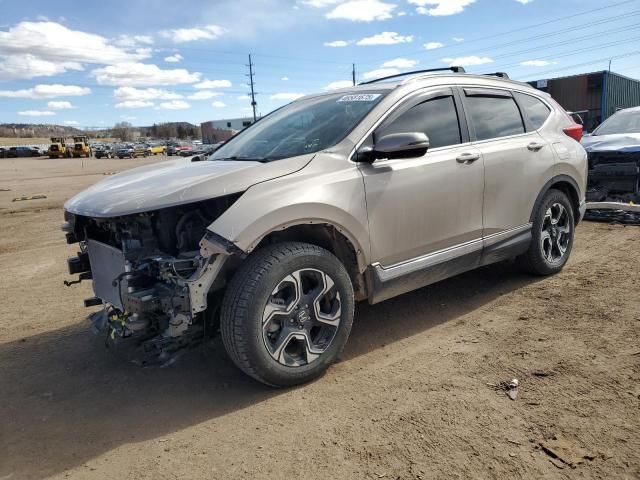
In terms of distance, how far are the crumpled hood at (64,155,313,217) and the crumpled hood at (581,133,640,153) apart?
21.2 ft

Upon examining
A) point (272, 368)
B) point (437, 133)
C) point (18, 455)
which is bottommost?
point (18, 455)

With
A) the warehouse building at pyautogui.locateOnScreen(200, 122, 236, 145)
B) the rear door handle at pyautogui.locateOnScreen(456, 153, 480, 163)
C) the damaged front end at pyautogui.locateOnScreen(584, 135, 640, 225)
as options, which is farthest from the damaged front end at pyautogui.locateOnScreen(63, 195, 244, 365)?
the warehouse building at pyautogui.locateOnScreen(200, 122, 236, 145)

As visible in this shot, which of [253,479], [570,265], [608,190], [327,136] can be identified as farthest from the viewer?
[608,190]

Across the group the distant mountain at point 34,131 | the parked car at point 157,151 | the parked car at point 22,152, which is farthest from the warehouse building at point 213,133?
the distant mountain at point 34,131

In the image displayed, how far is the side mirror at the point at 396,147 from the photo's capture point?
3.13 m

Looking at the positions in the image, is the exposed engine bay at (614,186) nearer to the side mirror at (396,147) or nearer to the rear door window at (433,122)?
the rear door window at (433,122)

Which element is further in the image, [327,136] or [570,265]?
[570,265]

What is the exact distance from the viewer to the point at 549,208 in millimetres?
4602

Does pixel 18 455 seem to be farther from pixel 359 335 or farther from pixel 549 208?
pixel 549 208

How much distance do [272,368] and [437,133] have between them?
2.16 meters

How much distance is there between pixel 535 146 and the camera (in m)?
4.43

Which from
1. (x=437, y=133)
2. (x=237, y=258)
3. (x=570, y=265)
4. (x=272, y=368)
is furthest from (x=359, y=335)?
(x=570, y=265)

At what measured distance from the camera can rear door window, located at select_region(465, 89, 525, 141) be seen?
13.4 ft

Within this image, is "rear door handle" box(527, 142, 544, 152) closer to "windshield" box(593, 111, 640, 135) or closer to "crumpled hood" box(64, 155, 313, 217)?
"crumpled hood" box(64, 155, 313, 217)
